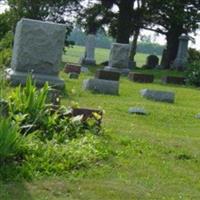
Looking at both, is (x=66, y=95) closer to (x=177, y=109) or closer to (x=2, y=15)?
(x=177, y=109)

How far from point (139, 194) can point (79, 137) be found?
191 cm

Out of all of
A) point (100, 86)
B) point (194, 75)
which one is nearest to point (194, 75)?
point (194, 75)

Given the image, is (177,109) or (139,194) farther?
(177,109)

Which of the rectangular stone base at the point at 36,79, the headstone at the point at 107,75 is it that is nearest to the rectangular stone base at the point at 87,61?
the headstone at the point at 107,75

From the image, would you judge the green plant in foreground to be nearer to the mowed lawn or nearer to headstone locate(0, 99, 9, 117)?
the mowed lawn

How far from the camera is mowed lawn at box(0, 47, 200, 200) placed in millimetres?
5965

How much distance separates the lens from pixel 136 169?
7016mm

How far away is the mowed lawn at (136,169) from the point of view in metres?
5.96

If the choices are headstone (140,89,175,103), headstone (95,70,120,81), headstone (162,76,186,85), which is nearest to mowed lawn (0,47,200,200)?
headstone (140,89,175,103)

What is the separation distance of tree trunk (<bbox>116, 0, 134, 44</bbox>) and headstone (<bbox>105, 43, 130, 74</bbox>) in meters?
8.93

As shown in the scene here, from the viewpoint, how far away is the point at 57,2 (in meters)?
36.6

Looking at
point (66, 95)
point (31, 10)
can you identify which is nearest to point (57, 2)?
point (31, 10)

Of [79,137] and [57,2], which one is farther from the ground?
[57,2]

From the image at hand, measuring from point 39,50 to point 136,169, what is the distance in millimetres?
7497
